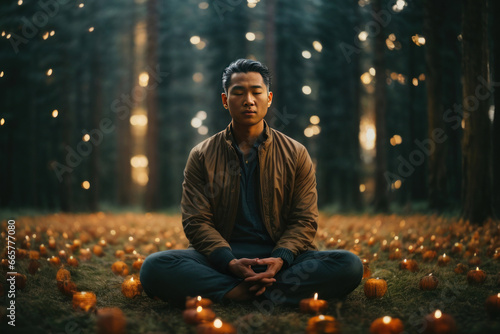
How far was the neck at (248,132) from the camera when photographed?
3467mm

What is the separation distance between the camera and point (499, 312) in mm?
2436

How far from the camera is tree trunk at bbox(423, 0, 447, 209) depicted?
7.63 meters

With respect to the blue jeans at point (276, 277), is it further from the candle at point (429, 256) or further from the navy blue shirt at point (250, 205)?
the candle at point (429, 256)

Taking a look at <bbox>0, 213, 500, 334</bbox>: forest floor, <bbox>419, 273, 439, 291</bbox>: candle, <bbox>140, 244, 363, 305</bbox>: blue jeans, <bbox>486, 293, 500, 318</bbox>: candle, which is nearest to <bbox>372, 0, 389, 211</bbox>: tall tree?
<bbox>0, 213, 500, 334</bbox>: forest floor

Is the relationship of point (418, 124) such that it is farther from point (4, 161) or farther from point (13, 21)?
point (4, 161)

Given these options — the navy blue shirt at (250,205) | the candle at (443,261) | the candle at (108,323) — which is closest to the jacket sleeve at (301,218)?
the navy blue shirt at (250,205)

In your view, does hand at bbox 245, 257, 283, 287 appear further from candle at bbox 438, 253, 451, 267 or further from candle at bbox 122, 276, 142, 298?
candle at bbox 438, 253, 451, 267

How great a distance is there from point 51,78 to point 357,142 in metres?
9.22

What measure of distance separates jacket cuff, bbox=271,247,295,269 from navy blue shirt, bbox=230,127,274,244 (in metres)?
0.30

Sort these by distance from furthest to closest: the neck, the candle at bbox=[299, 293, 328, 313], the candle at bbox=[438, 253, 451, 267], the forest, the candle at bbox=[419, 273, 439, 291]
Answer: the forest
the candle at bbox=[438, 253, 451, 267]
the neck
the candle at bbox=[419, 273, 439, 291]
the candle at bbox=[299, 293, 328, 313]

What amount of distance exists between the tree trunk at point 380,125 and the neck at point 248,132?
770 centimetres

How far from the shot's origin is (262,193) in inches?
128

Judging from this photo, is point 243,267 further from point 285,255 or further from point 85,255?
point 85,255

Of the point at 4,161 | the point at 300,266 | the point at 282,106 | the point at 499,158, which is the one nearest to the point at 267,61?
the point at 282,106
